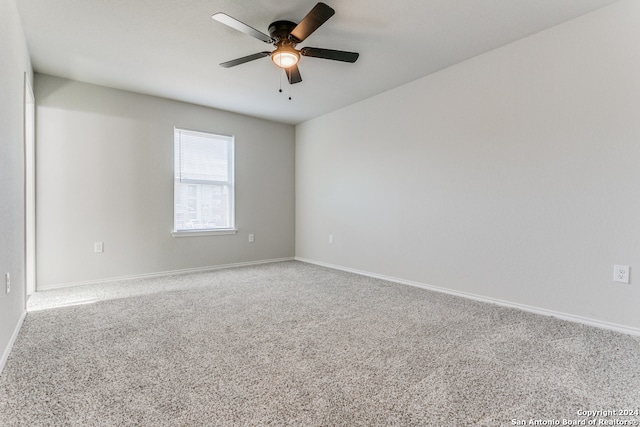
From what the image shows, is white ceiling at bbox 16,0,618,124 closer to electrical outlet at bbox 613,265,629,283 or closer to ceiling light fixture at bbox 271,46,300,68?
ceiling light fixture at bbox 271,46,300,68

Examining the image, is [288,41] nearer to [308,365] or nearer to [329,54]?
[329,54]

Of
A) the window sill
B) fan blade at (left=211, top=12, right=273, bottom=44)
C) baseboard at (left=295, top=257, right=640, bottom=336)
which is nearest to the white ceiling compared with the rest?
fan blade at (left=211, top=12, right=273, bottom=44)

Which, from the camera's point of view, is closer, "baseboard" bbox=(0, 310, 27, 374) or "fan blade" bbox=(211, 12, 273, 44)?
"baseboard" bbox=(0, 310, 27, 374)

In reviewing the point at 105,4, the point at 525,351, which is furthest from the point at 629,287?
the point at 105,4

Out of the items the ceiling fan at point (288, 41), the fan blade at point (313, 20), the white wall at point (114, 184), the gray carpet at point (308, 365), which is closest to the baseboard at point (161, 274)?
the white wall at point (114, 184)

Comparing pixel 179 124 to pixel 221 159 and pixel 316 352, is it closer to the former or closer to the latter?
pixel 221 159

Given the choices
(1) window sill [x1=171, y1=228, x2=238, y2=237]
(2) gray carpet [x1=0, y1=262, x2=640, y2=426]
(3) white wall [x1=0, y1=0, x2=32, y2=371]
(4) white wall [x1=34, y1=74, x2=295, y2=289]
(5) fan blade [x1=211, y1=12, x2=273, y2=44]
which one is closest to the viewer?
(2) gray carpet [x1=0, y1=262, x2=640, y2=426]

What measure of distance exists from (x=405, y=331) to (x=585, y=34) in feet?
8.44

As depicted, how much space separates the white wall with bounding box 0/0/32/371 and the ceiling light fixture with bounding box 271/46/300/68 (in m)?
1.65

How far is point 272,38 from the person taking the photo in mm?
2441

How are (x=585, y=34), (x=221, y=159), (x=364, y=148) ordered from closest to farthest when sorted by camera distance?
(x=585, y=34)
(x=364, y=148)
(x=221, y=159)

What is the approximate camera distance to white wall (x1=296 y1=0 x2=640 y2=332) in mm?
2240

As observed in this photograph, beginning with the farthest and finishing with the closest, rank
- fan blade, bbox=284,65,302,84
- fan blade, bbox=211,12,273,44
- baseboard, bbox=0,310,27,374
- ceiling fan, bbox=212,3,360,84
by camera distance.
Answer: fan blade, bbox=284,65,302,84
ceiling fan, bbox=212,3,360,84
fan blade, bbox=211,12,273,44
baseboard, bbox=0,310,27,374

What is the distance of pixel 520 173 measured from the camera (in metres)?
2.72
